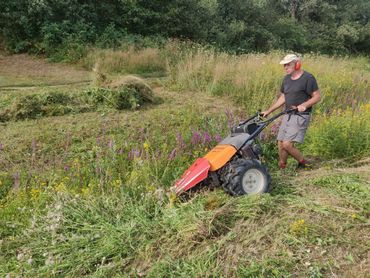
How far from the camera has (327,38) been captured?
98.9 feet

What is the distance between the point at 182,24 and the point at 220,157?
15.4 m

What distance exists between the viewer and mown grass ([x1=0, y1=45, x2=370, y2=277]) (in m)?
3.54

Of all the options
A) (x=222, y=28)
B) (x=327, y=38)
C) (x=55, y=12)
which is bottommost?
(x=327, y=38)

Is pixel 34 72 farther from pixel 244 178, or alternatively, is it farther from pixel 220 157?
pixel 244 178

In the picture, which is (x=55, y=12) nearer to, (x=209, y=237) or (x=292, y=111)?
(x=292, y=111)

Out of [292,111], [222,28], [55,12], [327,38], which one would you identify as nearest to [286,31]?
[327,38]

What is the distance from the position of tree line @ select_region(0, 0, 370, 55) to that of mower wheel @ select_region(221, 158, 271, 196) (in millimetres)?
11270

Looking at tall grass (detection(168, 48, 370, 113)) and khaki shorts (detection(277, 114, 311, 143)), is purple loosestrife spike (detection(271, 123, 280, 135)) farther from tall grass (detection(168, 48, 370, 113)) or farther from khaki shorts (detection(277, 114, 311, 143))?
tall grass (detection(168, 48, 370, 113))

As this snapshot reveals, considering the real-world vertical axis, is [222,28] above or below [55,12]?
below

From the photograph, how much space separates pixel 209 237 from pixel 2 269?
5.86 feet

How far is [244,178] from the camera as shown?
442 centimetres

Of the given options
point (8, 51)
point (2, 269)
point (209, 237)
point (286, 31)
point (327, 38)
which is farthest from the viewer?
point (327, 38)

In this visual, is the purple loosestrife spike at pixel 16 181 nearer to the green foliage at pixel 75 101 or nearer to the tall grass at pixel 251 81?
the green foliage at pixel 75 101

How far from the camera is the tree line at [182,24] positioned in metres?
14.5
